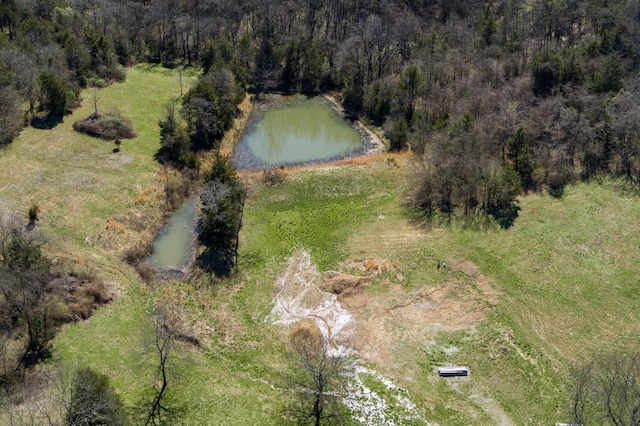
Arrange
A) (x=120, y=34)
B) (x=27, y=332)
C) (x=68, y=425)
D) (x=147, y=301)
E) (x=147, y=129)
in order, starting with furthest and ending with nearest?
(x=120, y=34), (x=147, y=129), (x=147, y=301), (x=27, y=332), (x=68, y=425)

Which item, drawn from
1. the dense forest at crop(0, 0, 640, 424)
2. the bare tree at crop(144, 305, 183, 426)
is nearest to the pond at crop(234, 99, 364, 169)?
the dense forest at crop(0, 0, 640, 424)

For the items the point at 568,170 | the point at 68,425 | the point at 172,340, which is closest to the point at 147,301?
the point at 172,340

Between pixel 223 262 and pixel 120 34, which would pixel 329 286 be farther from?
pixel 120 34

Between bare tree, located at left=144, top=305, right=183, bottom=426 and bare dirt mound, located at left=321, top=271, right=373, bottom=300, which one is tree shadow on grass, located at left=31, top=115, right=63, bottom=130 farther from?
bare dirt mound, located at left=321, top=271, right=373, bottom=300

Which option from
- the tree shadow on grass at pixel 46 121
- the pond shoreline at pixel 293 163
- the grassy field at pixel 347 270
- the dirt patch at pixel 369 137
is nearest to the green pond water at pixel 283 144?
the pond shoreline at pixel 293 163

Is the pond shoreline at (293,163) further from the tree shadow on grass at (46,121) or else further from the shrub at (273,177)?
the tree shadow on grass at (46,121)

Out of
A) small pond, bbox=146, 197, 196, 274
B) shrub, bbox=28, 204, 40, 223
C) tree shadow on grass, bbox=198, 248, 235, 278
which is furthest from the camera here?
shrub, bbox=28, 204, 40, 223
